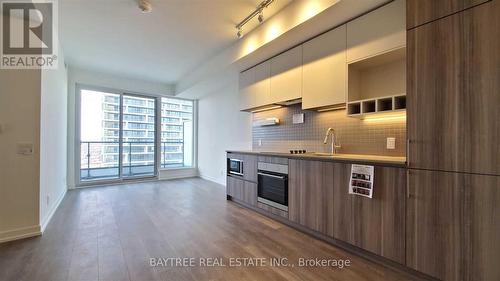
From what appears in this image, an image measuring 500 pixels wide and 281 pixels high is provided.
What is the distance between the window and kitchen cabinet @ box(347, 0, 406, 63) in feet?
18.8

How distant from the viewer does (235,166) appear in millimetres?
4277

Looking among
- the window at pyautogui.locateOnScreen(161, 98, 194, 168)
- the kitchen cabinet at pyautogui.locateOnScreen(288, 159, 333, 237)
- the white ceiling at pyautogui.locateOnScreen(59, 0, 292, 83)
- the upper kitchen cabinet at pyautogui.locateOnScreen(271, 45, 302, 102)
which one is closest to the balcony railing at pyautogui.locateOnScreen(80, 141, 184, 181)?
the window at pyautogui.locateOnScreen(161, 98, 194, 168)

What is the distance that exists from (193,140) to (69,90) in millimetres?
3382

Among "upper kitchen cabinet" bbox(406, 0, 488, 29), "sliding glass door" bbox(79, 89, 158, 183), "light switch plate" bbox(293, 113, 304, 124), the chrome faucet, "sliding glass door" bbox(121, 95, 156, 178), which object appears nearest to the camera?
"upper kitchen cabinet" bbox(406, 0, 488, 29)

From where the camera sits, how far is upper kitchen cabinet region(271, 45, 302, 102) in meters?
3.33

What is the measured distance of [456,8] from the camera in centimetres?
167

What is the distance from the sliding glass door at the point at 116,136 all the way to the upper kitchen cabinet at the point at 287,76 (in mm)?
4418

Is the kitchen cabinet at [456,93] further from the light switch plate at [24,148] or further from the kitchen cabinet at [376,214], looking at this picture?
the light switch plate at [24,148]

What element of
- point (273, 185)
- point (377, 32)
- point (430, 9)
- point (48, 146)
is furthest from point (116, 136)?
point (430, 9)

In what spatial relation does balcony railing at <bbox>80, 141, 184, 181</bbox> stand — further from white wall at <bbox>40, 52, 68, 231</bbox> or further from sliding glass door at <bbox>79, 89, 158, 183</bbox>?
white wall at <bbox>40, 52, 68, 231</bbox>

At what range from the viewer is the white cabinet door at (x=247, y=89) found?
4.28 m

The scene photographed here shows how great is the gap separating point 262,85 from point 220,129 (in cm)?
252

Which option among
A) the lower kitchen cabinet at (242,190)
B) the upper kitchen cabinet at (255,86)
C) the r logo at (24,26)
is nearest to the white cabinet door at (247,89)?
the upper kitchen cabinet at (255,86)

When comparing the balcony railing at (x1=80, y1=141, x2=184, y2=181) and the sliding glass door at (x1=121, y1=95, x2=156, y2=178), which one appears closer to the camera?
the balcony railing at (x1=80, y1=141, x2=184, y2=181)
